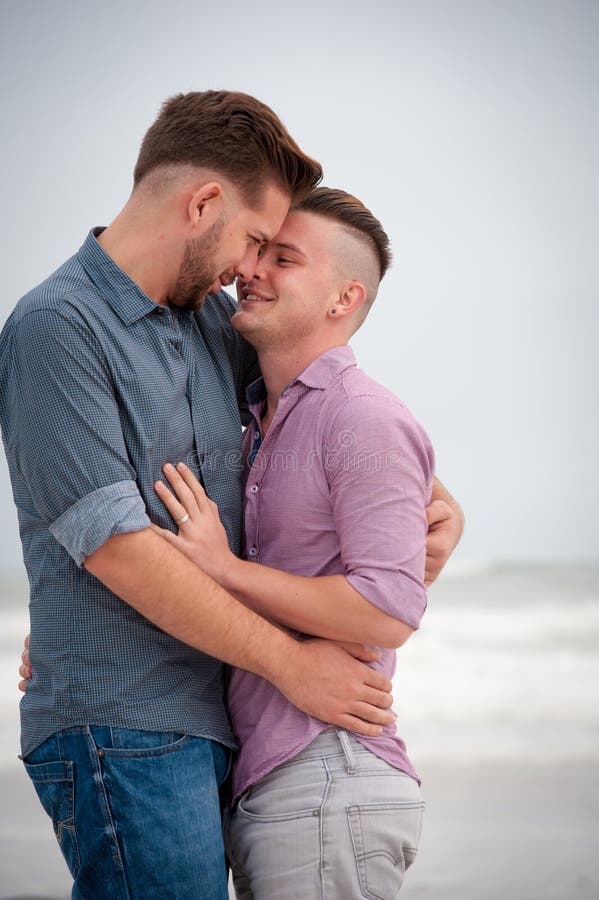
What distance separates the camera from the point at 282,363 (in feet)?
6.63

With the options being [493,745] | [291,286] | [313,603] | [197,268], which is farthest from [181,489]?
[493,745]

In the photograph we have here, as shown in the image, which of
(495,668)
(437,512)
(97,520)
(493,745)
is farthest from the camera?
(495,668)

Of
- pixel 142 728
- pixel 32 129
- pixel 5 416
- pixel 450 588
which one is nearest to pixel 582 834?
pixel 142 728

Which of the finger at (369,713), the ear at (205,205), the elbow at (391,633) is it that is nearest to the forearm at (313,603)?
the elbow at (391,633)

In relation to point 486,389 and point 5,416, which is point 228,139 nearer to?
point 5,416

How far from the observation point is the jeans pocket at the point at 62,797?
5.55ft

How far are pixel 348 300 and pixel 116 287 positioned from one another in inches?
20.9

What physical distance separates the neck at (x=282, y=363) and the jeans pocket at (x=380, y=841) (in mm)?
752

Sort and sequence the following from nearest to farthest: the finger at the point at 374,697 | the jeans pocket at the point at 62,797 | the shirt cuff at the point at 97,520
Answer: the shirt cuff at the point at 97,520, the jeans pocket at the point at 62,797, the finger at the point at 374,697

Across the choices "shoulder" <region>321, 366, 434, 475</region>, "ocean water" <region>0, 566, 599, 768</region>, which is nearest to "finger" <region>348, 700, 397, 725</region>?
"shoulder" <region>321, 366, 434, 475</region>

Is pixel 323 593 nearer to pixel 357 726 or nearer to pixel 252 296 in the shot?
pixel 357 726

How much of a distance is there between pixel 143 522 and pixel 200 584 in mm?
139

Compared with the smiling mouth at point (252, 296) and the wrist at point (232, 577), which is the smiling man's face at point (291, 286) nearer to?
the smiling mouth at point (252, 296)

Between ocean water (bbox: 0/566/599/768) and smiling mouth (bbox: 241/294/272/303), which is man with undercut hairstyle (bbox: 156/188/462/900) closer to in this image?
smiling mouth (bbox: 241/294/272/303)
